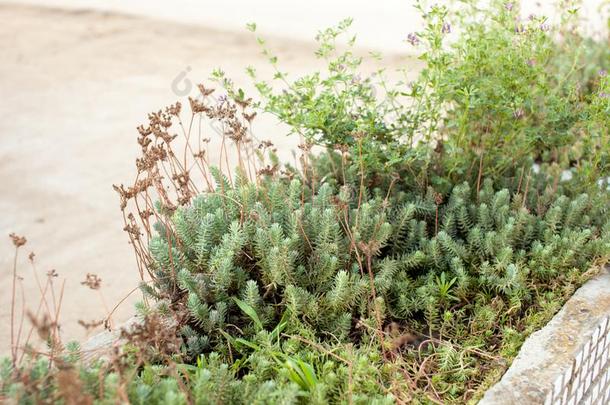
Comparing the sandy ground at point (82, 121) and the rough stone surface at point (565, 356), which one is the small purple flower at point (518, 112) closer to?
the rough stone surface at point (565, 356)

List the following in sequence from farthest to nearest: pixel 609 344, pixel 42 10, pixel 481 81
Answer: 1. pixel 42 10
2. pixel 481 81
3. pixel 609 344

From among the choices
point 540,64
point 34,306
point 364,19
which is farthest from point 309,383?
point 364,19

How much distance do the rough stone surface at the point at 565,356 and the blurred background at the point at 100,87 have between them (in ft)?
3.70

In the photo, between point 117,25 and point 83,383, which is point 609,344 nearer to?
point 83,383

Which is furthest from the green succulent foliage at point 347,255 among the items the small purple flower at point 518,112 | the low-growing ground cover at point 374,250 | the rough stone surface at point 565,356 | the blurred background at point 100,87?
the blurred background at point 100,87

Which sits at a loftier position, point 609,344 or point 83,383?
point 83,383

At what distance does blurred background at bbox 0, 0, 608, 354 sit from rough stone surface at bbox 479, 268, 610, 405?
1126mm

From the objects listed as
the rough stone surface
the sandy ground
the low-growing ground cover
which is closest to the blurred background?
the sandy ground

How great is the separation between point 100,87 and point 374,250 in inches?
214

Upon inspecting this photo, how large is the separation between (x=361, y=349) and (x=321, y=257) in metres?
0.37

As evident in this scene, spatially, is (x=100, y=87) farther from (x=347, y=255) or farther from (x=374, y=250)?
(x=374, y=250)

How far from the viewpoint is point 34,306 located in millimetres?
4070

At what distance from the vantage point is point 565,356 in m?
2.36

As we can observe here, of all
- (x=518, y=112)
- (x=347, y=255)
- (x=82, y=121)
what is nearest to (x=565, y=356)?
(x=347, y=255)
